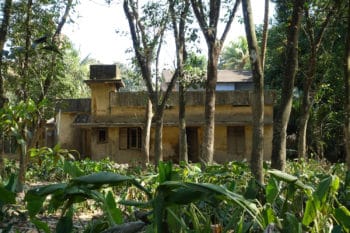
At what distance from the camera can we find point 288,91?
596cm

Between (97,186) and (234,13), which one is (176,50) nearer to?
(234,13)

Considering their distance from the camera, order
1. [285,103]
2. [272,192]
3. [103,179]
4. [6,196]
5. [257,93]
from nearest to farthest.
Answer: [103,179], [6,196], [272,192], [285,103], [257,93]

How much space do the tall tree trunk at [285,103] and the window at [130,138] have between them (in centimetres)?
1508

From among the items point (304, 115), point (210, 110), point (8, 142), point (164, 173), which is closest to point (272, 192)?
point (164, 173)

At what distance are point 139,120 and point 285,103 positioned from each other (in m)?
14.5

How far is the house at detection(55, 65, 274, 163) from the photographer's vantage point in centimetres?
1991

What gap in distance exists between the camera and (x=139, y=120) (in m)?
20.1

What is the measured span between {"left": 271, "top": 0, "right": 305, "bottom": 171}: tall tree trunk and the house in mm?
13609

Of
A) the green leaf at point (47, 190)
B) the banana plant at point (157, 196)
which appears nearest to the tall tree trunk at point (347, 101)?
the banana plant at point (157, 196)

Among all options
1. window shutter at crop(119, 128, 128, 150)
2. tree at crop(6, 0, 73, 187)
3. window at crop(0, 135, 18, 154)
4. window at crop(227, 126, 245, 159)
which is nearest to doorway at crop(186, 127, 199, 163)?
window at crop(227, 126, 245, 159)

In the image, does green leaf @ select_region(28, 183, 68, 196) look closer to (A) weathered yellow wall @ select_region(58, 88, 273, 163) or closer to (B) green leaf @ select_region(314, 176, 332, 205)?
(B) green leaf @ select_region(314, 176, 332, 205)

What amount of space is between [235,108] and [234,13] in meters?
9.00

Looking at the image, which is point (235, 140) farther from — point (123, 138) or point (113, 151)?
Result: point (113, 151)

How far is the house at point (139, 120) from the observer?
19.9 meters
